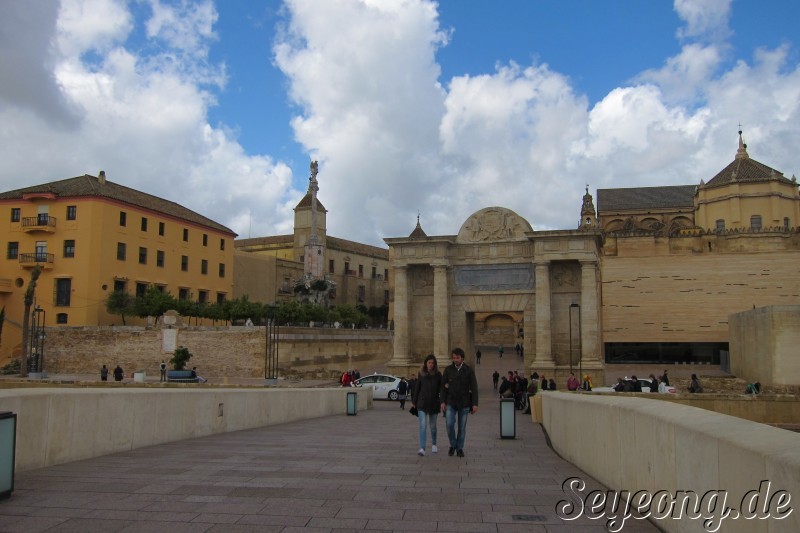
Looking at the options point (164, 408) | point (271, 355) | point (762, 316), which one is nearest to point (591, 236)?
point (762, 316)


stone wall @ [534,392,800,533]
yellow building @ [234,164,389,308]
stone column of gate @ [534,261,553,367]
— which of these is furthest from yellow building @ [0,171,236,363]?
stone wall @ [534,392,800,533]

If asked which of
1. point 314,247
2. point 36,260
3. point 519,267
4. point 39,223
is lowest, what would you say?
point 519,267

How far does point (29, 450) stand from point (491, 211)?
96.6 ft

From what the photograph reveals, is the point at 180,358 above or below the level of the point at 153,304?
below

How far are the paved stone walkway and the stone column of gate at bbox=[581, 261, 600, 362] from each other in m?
22.7

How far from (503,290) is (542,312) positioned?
238cm

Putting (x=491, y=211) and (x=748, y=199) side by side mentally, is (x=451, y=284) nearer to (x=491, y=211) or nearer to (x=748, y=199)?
(x=491, y=211)

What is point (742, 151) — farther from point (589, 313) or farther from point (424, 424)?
point (424, 424)

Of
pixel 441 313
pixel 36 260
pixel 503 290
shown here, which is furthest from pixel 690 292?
pixel 36 260

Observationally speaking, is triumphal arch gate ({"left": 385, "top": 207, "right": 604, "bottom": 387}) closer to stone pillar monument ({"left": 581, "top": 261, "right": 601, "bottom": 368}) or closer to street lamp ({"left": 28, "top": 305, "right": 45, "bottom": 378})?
stone pillar monument ({"left": 581, "top": 261, "right": 601, "bottom": 368})

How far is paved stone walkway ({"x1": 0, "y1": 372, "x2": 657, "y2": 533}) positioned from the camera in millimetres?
5703

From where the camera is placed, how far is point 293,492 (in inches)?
275

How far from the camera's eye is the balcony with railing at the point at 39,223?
50.6 meters

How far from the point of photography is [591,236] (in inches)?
1323
